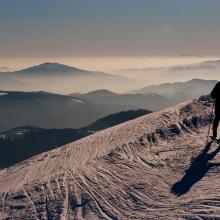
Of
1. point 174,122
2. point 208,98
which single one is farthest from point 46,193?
point 208,98

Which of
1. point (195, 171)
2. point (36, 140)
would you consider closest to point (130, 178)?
point (195, 171)

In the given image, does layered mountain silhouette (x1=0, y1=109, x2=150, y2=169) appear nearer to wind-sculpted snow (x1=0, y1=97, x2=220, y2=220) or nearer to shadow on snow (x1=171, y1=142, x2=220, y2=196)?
wind-sculpted snow (x1=0, y1=97, x2=220, y2=220)

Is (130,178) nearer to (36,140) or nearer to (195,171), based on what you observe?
(195,171)

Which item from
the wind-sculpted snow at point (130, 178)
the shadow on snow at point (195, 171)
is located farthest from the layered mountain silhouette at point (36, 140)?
the shadow on snow at point (195, 171)

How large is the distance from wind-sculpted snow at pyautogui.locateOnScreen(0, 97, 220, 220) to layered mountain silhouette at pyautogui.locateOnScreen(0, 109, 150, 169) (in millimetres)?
116905

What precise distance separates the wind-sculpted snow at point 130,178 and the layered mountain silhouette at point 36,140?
11691 centimetres

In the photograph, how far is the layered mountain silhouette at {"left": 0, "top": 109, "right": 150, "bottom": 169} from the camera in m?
144

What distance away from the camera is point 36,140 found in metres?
153

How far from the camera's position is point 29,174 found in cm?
2112

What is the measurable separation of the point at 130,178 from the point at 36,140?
139 metres

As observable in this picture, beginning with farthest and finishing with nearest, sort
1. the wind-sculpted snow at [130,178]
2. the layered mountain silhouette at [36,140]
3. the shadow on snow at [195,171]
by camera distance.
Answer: the layered mountain silhouette at [36,140] → the shadow on snow at [195,171] → the wind-sculpted snow at [130,178]

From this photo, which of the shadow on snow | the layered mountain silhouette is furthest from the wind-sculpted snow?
the layered mountain silhouette

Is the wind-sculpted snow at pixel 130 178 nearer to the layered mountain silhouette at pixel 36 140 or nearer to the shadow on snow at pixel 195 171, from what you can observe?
the shadow on snow at pixel 195 171

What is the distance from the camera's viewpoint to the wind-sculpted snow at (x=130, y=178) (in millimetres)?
13625
